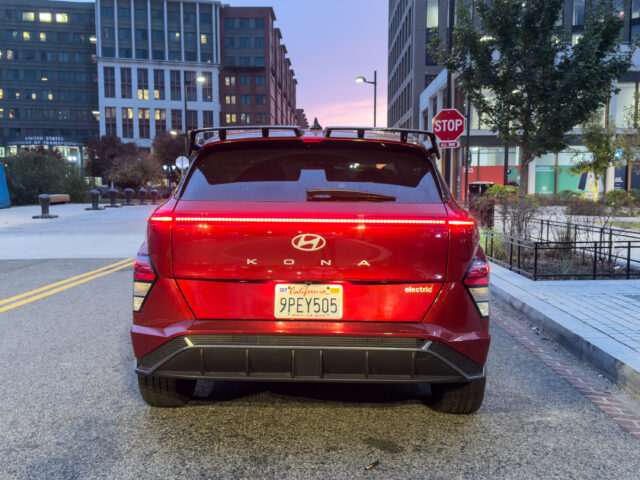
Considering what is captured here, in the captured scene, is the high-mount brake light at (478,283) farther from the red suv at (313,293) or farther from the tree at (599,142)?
the tree at (599,142)

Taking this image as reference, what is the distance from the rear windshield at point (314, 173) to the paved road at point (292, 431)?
54.6 inches

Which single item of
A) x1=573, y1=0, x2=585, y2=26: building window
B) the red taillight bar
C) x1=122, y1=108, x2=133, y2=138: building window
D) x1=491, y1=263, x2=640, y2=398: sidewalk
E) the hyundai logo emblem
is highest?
x1=573, y1=0, x2=585, y2=26: building window

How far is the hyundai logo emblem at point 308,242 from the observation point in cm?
312

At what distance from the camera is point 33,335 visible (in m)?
5.85

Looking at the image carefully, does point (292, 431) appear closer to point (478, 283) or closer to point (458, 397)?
point (458, 397)

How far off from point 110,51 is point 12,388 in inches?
4434

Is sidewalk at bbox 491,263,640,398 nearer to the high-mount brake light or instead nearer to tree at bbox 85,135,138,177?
the high-mount brake light

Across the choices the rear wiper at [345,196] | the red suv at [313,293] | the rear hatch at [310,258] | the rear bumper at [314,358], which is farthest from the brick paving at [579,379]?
the rear wiper at [345,196]

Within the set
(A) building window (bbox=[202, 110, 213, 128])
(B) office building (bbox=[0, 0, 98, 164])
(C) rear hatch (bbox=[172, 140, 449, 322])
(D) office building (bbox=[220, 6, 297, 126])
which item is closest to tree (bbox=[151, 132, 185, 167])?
(A) building window (bbox=[202, 110, 213, 128])

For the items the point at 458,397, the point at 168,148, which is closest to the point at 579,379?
the point at 458,397

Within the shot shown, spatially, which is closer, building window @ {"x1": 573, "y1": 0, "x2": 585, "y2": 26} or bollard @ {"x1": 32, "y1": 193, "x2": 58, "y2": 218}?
bollard @ {"x1": 32, "y1": 193, "x2": 58, "y2": 218}

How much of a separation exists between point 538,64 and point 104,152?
8708 centimetres

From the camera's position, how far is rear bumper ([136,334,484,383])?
3.12 metres

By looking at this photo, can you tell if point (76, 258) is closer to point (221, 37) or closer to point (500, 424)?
point (500, 424)
